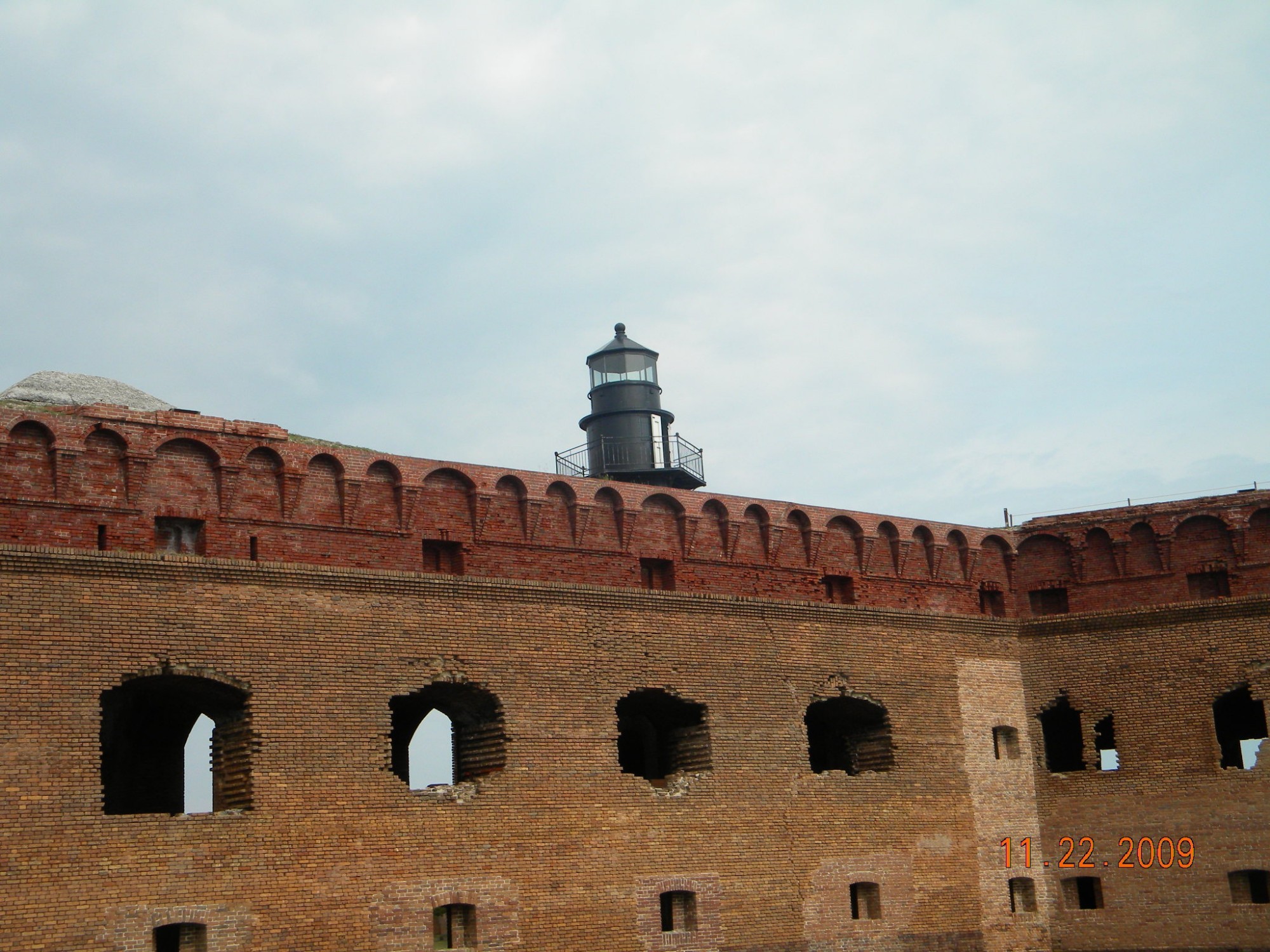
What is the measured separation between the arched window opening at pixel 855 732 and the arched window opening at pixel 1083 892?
3665 mm

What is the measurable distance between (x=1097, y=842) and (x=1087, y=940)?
4.62 ft

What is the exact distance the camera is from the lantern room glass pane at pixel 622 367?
29.4 metres

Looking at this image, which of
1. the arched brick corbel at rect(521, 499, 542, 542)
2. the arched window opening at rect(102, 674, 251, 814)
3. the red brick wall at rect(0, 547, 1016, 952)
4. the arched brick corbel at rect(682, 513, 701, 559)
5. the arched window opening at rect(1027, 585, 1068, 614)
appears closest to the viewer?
the red brick wall at rect(0, 547, 1016, 952)

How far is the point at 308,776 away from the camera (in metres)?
16.3

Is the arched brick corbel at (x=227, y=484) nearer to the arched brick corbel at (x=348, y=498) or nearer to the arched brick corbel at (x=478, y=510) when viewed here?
the arched brick corbel at (x=348, y=498)

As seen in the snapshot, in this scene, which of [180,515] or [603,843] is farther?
[603,843]

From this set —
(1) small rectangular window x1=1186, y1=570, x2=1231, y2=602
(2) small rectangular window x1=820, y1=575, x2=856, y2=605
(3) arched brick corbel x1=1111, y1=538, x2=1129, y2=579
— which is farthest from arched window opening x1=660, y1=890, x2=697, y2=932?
(1) small rectangular window x1=1186, y1=570, x2=1231, y2=602

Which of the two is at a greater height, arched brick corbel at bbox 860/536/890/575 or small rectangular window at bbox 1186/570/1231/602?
arched brick corbel at bbox 860/536/890/575

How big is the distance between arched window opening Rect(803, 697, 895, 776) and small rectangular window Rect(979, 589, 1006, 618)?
11.7ft

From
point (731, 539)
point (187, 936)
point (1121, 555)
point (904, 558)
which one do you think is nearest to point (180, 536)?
point (187, 936)

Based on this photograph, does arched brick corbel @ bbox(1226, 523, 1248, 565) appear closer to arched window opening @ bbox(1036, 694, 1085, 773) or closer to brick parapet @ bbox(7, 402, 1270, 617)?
brick parapet @ bbox(7, 402, 1270, 617)

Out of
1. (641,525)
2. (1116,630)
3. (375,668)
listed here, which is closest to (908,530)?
(1116,630)

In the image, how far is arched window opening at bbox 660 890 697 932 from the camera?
1870cm

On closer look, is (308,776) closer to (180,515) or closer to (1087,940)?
(180,515)
